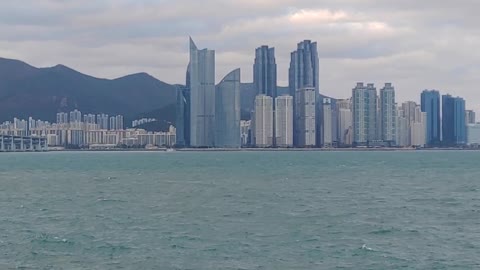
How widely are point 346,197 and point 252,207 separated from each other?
32.6 ft

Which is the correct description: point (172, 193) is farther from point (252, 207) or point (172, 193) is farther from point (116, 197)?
point (252, 207)

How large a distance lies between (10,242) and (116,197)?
22.8m

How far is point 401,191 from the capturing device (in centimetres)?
6241

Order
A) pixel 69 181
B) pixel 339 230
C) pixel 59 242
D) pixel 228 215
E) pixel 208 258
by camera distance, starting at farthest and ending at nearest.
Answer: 1. pixel 69 181
2. pixel 228 215
3. pixel 339 230
4. pixel 59 242
5. pixel 208 258

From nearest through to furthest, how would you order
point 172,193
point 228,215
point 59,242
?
1. point 59,242
2. point 228,215
3. point 172,193

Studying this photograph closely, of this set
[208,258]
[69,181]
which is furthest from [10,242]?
[69,181]

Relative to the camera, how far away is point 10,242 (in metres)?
34.8

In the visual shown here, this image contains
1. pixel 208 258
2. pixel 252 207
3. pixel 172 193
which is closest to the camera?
pixel 208 258

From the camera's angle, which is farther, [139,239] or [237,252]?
[139,239]

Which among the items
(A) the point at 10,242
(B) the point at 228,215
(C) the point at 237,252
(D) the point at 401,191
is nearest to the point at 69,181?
(D) the point at 401,191

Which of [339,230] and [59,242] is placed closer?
[59,242]

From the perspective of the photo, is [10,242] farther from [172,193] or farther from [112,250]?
[172,193]

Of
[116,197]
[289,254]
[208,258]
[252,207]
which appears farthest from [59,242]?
[116,197]

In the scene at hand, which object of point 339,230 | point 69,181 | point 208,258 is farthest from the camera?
point 69,181
